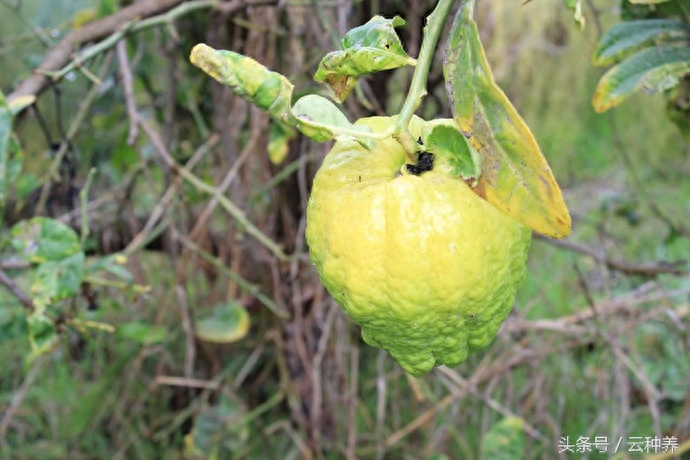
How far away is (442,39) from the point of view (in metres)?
1.13

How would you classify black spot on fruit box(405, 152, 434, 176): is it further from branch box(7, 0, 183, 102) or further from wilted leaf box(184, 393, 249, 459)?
wilted leaf box(184, 393, 249, 459)

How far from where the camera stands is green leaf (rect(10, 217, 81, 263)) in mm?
777

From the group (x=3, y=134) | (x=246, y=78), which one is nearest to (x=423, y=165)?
(x=246, y=78)

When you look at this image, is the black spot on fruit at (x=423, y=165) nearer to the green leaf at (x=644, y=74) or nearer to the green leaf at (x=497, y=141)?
the green leaf at (x=497, y=141)

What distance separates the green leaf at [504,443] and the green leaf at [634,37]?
576mm

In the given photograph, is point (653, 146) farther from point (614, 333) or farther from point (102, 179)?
point (102, 179)

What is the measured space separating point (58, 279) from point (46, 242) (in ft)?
0.17

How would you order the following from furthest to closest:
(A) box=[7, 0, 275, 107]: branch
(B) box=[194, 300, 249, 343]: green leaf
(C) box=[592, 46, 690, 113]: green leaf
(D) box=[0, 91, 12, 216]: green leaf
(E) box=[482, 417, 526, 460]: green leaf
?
(B) box=[194, 300, 249, 343]: green leaf → (E) box=[482, 417, 526, 460]: green leaf → (A) box=[7, 0, 275, 107]: branch → (D) box=[0, 91, 12, 216]: green leaf → (C) box=[592, 46, 690, 113]: green leaf

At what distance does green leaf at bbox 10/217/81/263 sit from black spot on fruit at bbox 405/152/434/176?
1.60ft

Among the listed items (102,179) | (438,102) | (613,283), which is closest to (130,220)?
(102,179)

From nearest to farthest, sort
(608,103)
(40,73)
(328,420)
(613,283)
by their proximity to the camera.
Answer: (608,103), (40,73), (328,420), (613,283)

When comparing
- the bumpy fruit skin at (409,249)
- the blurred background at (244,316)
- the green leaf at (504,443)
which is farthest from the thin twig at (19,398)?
the bumpy fruit skin at (409,249)

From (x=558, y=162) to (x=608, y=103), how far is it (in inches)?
99.4

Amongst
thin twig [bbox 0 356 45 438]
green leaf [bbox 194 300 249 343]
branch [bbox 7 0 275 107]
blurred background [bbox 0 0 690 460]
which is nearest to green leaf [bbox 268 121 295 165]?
blurred background [bbox 0 0 690 460]
